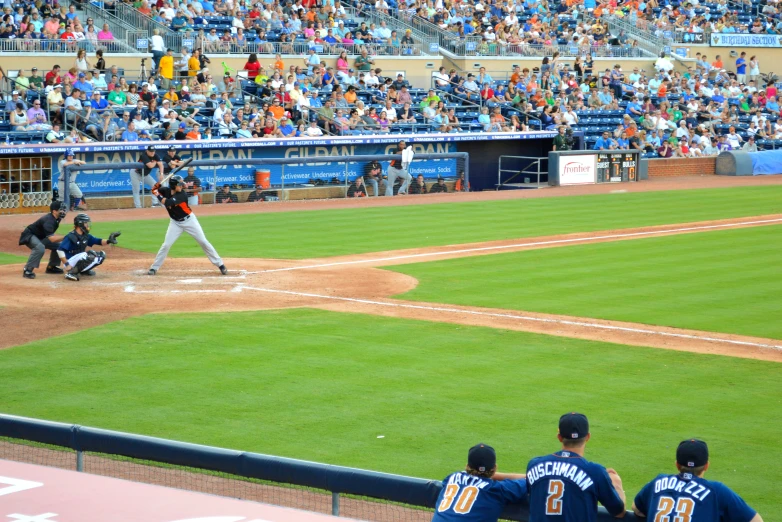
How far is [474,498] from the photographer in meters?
5.28

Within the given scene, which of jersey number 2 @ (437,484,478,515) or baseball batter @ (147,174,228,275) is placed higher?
Answer: baseball batter @ (147,174,228,275)

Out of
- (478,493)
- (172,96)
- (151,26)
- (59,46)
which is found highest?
(151,26)

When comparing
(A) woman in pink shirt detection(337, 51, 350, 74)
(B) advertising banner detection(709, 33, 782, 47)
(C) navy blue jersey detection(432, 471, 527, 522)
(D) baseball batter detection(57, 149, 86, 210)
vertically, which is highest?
(B) advertising banner detection(709, 33, 782, 47)

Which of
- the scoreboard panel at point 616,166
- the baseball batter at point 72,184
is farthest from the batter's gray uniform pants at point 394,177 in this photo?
the baseball batter at point 72,184

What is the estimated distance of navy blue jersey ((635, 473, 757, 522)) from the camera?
4.98 meters

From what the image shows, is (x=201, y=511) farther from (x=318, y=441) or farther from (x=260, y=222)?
(x=260, y=222)

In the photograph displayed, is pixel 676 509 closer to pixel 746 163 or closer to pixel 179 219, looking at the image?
pixel 179 219

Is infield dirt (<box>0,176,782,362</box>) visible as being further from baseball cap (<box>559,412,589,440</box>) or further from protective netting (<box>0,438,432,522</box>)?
baseball cap (<box>559,412,589,440</box>)

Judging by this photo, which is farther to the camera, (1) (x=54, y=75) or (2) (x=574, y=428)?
(1) (x=54, y=75)

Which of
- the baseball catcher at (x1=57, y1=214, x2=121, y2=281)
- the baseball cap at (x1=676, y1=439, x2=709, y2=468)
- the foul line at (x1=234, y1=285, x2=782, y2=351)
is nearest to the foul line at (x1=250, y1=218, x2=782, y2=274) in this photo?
the foul line at (x1=234, y1=285, x2=782, y2=351)

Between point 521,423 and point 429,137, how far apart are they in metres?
23.2

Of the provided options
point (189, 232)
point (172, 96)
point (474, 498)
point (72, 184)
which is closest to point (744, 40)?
point (172, 96)

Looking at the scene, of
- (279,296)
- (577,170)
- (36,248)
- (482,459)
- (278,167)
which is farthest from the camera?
(577,170)

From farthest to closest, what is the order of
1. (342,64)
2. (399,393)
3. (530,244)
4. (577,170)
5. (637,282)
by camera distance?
1. (342,64)
2. (577,170)
3. (530,244)
4. (637,282)
5. (399,393)
